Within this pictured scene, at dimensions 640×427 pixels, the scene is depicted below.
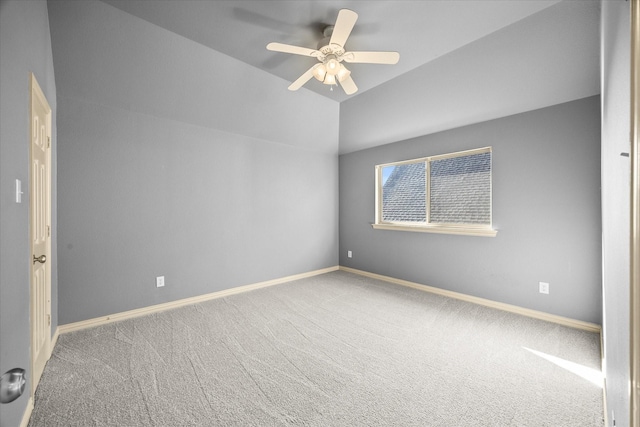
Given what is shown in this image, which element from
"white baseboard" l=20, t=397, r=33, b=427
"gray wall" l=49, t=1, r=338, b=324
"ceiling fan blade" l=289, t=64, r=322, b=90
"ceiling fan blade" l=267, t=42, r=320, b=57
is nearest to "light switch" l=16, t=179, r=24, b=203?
"white baseboard" l=20, t=397, r=33, b=427

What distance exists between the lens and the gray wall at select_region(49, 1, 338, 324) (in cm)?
253

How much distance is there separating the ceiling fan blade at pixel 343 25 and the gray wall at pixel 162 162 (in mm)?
1353

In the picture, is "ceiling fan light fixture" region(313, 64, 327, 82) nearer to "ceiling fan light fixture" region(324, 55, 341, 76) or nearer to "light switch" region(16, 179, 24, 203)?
"ceiling fan light fixture" region(324, 55, 341, 76)

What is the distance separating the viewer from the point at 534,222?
2.98 metres

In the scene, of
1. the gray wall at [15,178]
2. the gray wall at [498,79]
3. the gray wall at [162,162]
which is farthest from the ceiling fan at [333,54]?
the gray wall at [15,178]

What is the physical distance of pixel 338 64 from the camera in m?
2.29

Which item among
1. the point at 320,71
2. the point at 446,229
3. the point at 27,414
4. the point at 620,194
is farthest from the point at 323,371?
the point at 446,229

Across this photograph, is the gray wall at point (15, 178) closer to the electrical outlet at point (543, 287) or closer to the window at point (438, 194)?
the window at point (438, 194)

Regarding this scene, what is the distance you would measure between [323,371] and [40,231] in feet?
7.55

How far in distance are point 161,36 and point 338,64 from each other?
5.34ft

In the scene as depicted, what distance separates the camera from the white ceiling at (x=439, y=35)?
206cm

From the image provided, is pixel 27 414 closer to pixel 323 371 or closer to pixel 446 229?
pixel 323 371

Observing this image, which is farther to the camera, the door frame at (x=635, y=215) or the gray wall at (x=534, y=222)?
the gray wall at (x=534, y=222)

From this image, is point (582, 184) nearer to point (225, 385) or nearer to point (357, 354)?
point (357, 354)
